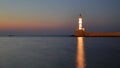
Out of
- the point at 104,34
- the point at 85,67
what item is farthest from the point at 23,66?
the point at 104,34

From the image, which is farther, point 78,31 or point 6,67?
point 78,31

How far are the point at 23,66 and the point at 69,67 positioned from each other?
165cm

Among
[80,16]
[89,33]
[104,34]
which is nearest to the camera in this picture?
[80,16]

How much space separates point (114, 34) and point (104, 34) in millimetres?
2150

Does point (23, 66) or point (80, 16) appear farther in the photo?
point (80, 16)

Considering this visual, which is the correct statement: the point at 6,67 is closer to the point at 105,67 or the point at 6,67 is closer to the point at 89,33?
the point at 105,67

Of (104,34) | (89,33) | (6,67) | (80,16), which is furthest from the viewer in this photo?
(104,34)

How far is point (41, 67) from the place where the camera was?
782cm

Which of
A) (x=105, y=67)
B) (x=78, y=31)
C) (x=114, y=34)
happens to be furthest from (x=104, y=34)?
(x=105, y=67)

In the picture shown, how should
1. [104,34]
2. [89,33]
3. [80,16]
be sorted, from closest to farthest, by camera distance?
1. [80,16]
2. [89,33]
3. [104,34]

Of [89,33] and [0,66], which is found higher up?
[0,66]

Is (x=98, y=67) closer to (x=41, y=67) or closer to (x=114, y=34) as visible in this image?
(x=41, y=67)

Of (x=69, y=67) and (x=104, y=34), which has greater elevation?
(x=69, y=67)

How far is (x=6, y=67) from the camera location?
775 centimetres
